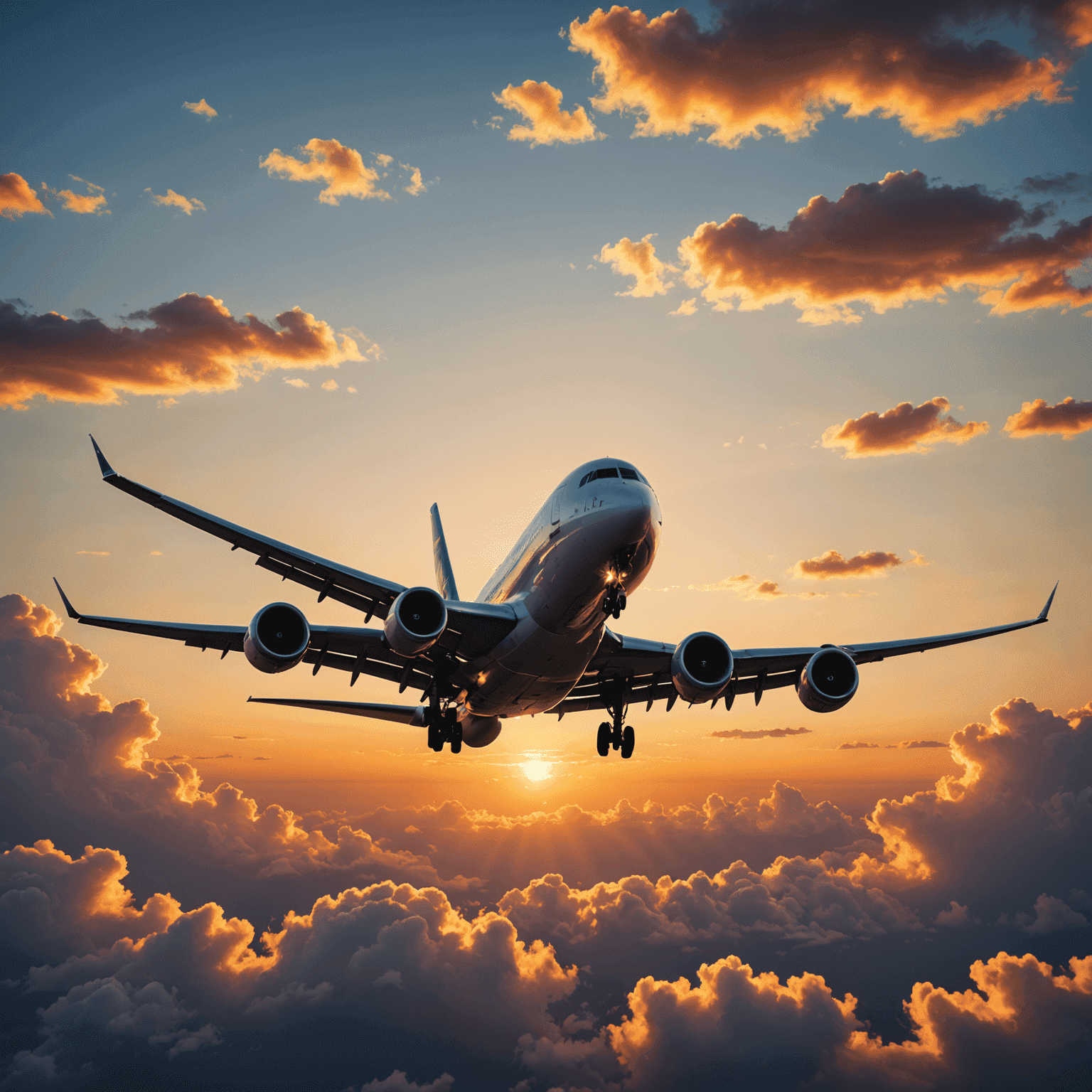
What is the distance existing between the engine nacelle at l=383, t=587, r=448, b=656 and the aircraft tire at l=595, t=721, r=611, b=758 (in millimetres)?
10800

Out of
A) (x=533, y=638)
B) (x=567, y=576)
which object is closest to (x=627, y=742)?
(x=533, y=638)

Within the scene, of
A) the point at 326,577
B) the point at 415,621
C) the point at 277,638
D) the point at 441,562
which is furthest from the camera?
the point at 441,562

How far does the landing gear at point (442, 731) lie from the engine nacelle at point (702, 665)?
863 centimetres

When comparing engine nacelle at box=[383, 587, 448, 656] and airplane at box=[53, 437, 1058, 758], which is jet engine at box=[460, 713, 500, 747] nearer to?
airplane at box=[53, 437, 1058, 758]

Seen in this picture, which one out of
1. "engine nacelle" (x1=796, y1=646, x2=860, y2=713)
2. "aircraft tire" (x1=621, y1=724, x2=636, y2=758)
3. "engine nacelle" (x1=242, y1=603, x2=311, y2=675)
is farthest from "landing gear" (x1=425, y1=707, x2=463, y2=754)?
"engine nacelle" (x1=796, y1=646, x2=860, y2=713)

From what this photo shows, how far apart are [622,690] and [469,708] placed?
6.00 m

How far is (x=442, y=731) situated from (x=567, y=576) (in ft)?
35.8

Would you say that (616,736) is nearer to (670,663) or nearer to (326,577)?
(670,663)

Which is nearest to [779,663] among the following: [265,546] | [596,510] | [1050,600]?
[1050,600]

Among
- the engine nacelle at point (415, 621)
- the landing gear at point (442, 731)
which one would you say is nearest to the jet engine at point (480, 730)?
the landing gear at point (442, 731)

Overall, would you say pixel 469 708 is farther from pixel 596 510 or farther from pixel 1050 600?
pixel 1050 600

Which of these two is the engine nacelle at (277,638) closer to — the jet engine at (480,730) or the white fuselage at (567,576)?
the white fuselage at (567,576)

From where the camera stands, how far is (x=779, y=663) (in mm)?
26281

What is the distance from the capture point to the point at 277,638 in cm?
1936
